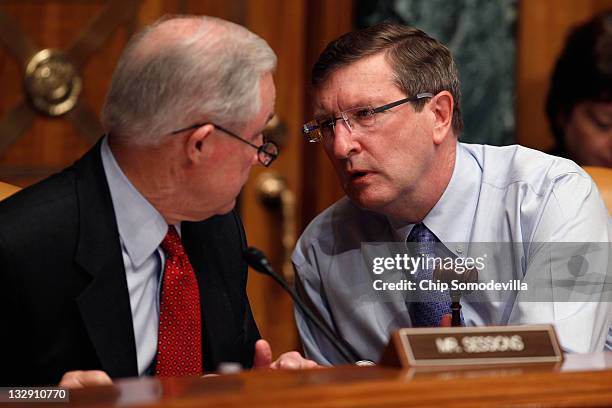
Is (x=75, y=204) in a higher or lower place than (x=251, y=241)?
higher

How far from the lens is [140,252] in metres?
2.00

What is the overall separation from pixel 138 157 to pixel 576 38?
6.75 ft

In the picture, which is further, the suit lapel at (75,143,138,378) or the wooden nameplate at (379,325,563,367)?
the suit lapel at (75,143,138,378)

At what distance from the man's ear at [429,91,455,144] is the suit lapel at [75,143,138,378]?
83 cm

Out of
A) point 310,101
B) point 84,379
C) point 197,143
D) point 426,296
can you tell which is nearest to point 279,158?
point 310,101

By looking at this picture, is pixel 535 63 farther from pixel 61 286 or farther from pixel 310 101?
pixel 61 286

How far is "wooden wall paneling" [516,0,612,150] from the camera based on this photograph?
3.85 meters

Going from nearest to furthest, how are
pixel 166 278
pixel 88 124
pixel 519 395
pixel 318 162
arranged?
pixel 519 395, pixel 166 278, pixel 88 124, pixel 318 162

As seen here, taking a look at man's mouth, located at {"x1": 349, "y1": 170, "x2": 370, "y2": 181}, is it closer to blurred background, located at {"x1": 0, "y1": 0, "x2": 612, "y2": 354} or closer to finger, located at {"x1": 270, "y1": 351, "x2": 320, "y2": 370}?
finger, located at {"x1": 270, "y1": 351, "x2": 320, "y2": 370}

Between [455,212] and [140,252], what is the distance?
795 mm

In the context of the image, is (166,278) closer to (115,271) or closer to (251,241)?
(115,271)

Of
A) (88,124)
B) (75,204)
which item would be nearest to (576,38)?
(88,124)

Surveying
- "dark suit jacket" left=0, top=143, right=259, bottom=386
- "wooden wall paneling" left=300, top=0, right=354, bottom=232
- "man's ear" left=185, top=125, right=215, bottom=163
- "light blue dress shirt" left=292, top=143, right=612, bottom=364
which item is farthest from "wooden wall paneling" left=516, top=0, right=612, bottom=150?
"dark suit jacket" left=0, top=143, right=259, bottom=386

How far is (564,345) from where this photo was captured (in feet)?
6.72
